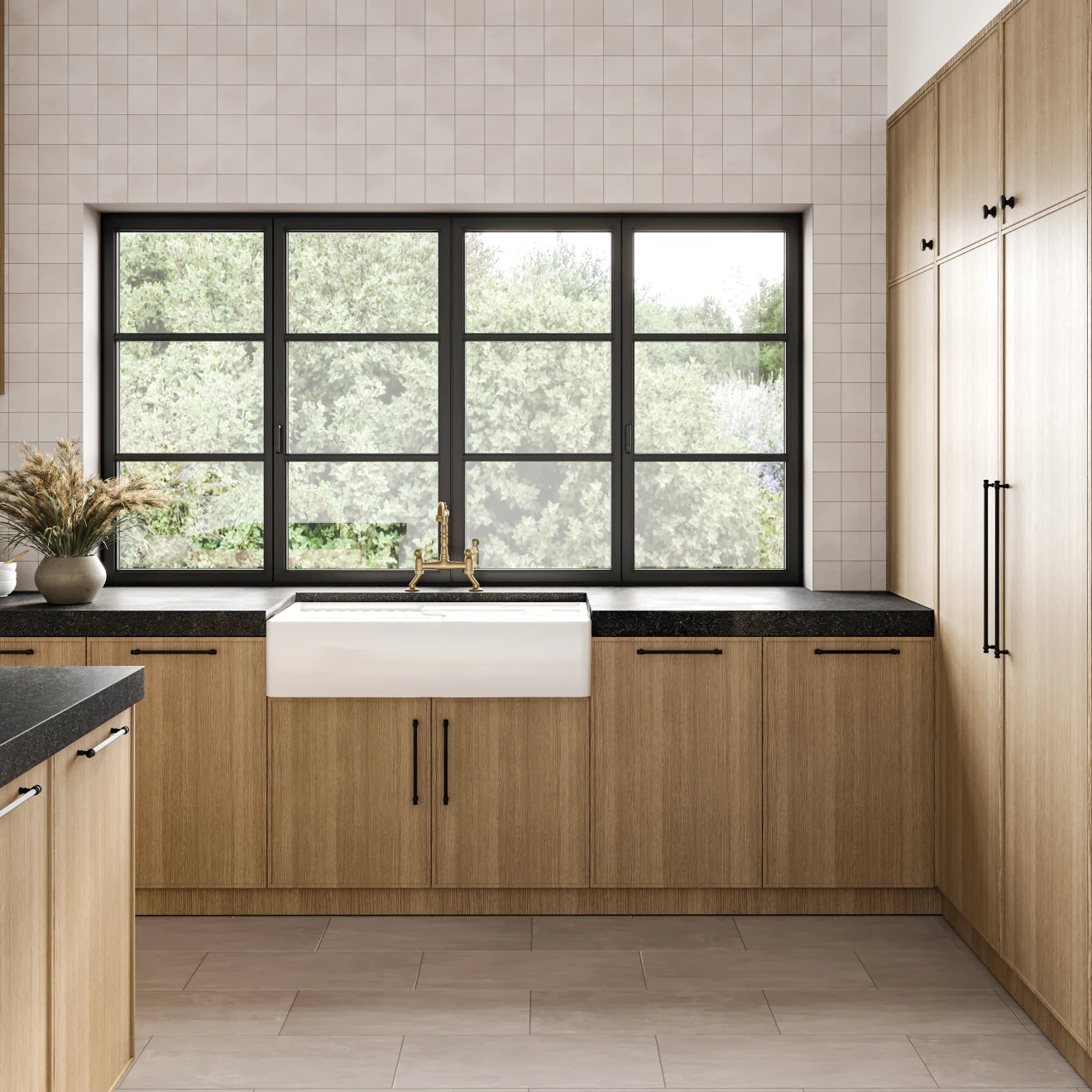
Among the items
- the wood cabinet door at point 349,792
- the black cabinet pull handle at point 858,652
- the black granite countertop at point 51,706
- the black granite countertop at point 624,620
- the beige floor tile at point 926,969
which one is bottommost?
the beige floor tile at point 926,969

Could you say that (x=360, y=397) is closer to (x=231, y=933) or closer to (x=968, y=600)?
(x=231, y=933)

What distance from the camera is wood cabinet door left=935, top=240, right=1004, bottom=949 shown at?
9.07 feet

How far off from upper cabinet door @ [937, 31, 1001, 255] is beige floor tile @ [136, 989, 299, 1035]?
2.67 metres

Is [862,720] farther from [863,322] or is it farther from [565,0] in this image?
[565,0]

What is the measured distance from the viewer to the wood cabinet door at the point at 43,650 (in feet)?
10.2

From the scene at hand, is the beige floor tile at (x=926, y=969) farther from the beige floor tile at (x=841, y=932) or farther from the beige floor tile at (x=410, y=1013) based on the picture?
the beige floor tile at (x=410, y=1013)

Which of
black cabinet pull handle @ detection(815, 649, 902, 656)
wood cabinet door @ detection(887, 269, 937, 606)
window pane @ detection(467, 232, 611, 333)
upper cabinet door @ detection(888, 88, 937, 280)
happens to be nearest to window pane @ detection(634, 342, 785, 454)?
window pane @ detection(467, 232, 611, 333)

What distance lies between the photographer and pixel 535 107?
3.62 m

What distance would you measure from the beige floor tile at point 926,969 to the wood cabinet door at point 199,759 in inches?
70.2

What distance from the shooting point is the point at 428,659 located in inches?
123

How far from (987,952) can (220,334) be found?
314cm

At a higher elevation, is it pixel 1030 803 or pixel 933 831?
pixel 1030 803

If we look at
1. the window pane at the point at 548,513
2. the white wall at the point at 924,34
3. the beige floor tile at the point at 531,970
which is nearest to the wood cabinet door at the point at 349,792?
the beige floor tile at the point at 531,970

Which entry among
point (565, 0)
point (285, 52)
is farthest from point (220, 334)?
point (565, 0)
